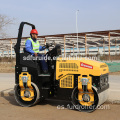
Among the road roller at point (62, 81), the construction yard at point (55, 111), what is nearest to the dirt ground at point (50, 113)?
the construction yard at point (55, 111)

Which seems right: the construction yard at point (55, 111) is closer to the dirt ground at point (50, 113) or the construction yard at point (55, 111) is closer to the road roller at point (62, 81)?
the dirt ground at point (50, 113)

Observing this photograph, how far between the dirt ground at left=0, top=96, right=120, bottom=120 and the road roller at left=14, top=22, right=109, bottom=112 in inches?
8.5

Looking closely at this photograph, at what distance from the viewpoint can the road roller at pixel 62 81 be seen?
530 cm

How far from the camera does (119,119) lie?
15.7 ft

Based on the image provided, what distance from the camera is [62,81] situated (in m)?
5.61

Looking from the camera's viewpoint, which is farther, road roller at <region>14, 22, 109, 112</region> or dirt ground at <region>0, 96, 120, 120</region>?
road roller at <region>14, 22, 109, 112</region>

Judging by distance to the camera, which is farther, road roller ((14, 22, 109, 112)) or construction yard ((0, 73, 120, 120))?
road roller ((14, 22, 109, 112))

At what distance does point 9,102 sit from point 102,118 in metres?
3.13

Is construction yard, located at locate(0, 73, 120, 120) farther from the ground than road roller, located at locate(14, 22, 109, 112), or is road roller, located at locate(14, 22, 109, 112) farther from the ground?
road roller, located at locate(14, 22, 109, 112)

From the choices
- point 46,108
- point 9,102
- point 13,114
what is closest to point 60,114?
point 46,108

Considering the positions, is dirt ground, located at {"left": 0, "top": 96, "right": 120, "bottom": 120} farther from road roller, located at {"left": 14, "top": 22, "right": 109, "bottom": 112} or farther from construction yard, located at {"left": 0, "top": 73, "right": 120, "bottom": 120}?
road roller, located at {"left": 14, "top": 22, "right": 109, "bottom": 112}

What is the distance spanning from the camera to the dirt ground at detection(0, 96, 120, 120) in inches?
196

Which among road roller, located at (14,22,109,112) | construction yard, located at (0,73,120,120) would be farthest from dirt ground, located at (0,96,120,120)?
road roller, located at (14,22,109,112)

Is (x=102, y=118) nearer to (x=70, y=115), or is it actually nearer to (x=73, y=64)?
(x=70, y=115)
